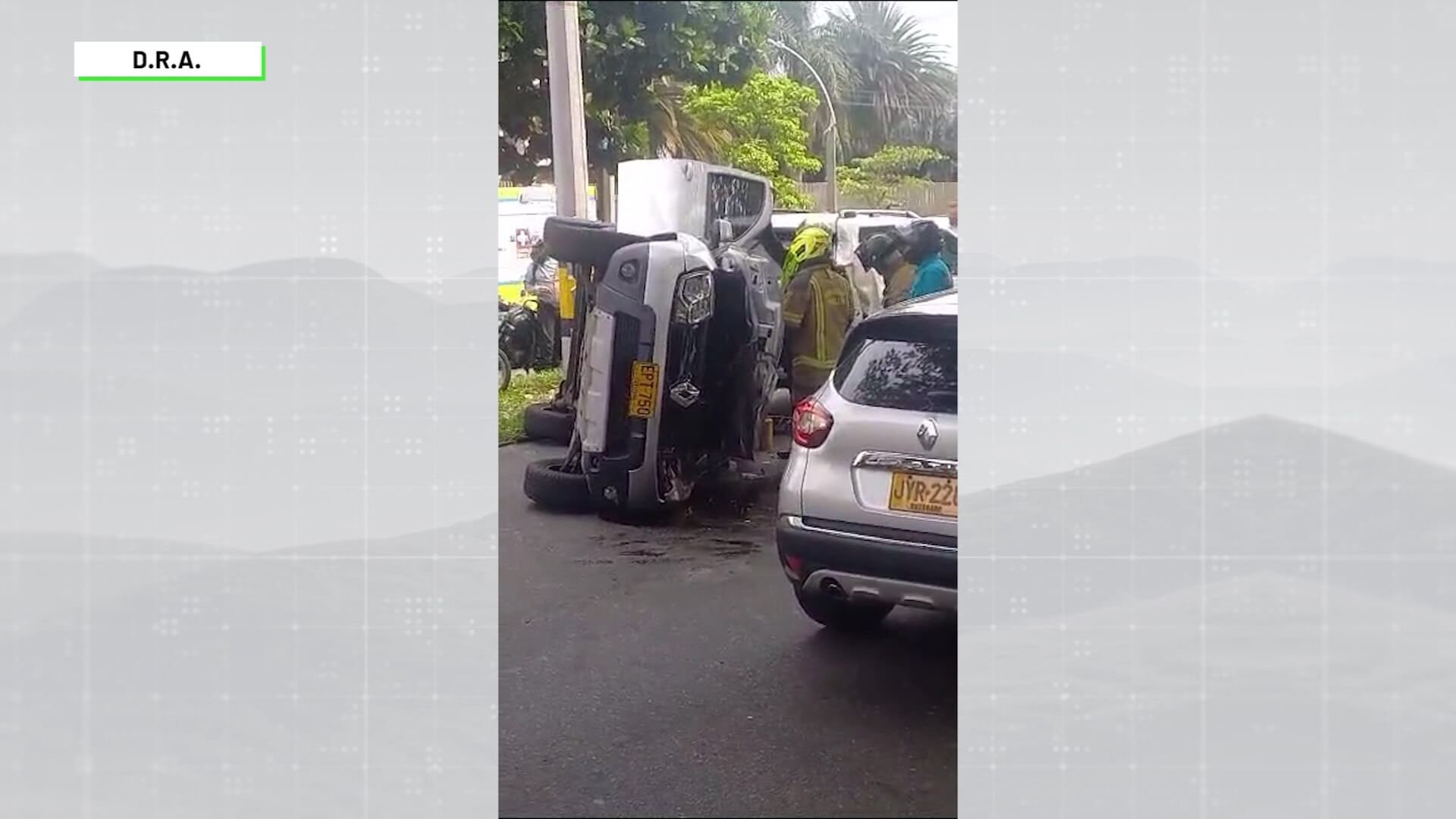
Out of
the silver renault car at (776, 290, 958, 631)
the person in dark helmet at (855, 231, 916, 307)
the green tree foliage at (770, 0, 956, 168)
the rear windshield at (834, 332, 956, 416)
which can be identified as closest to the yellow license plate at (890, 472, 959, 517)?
the silver renault car at (776, 290, 958, 631)

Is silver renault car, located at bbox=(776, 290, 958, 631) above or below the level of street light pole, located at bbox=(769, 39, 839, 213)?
below

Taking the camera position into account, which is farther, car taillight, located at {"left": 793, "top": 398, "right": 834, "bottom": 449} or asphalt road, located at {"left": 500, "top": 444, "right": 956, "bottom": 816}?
car taillight, located at {"left": 793, "top": 398, "right": 834, "bottom": 449}

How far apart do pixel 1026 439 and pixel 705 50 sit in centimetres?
122

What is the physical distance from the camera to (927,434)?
3035mm

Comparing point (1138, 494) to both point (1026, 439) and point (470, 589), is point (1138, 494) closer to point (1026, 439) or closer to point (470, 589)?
point (1026, 439)

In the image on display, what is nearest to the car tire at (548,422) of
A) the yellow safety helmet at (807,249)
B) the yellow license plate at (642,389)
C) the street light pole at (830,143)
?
the yellow license plate at (642,389)

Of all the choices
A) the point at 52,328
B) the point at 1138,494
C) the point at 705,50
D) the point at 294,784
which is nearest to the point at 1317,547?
the point at 1138,494

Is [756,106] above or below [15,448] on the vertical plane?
above

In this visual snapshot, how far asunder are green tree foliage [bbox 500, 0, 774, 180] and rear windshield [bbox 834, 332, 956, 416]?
648 mm

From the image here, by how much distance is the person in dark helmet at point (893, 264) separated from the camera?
312cm

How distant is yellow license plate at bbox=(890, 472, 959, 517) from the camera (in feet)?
9.75

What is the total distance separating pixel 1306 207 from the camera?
2.82m

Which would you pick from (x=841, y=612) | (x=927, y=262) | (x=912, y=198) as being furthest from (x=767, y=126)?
(x=841, y=612)

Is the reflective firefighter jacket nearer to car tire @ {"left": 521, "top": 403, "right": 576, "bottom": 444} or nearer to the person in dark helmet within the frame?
the person in dark helmet
